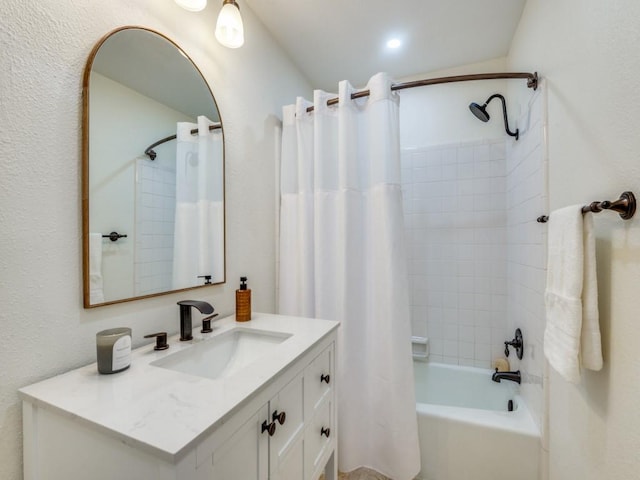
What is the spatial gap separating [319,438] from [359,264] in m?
0.80

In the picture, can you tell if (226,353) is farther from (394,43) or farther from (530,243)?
(394,43)

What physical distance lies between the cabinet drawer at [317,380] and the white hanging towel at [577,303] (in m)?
0.74

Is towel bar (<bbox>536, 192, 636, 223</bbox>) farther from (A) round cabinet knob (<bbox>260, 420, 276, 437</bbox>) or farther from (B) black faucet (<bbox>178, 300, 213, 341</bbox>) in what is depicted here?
(B) black faucet (<bbox>178, 300, 213, 341</bbox>)

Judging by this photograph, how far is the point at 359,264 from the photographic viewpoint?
1514 millimetres

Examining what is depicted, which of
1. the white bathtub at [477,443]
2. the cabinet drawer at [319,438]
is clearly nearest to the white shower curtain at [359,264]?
the white bathtub at [477,443]

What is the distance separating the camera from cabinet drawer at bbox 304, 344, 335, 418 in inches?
36.9

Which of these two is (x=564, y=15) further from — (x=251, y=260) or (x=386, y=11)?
(x=251, y=260)

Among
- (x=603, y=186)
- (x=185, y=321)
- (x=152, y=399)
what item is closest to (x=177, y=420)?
(x=152, y=399)

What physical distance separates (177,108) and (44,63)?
0.41 metres

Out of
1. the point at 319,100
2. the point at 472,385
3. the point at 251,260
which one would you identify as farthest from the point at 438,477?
the point at 319,100

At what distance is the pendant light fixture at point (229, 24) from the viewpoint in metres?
1.08

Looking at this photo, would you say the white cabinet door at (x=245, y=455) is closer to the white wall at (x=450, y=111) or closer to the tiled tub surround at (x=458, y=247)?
the tiled tub surround at (x=458, y=247)

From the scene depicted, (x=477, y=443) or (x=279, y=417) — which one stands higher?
(x=279, y=417)

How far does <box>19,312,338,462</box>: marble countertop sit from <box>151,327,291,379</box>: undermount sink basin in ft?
0.31
